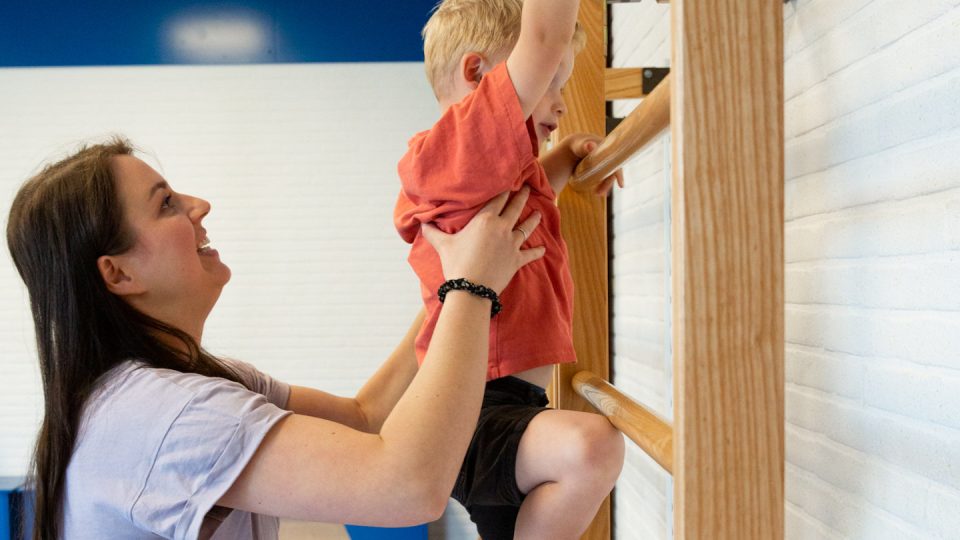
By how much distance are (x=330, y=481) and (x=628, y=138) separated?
572 millimetres

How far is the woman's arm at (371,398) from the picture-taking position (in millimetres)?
1688

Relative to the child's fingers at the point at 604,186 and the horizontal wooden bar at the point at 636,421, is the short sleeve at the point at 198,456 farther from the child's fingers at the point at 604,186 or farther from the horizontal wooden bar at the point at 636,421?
the child's fingers at the point at 604,186

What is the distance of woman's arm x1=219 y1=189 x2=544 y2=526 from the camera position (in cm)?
102

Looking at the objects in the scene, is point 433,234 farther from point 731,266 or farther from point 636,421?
point 731,266

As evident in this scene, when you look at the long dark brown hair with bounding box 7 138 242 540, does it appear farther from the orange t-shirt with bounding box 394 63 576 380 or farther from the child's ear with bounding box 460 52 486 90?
the child's ear with bounding box 460 52 486 90

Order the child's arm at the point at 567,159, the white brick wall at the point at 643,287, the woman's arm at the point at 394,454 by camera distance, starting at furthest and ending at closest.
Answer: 1. the white brick wall at the point at 643,287
2. the child's arm at the point at 567,159
3. the woman's arm at the point at 394,454

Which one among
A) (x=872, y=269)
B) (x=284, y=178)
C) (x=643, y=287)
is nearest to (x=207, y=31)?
(x=284, y=178)

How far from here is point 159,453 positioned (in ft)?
3.63

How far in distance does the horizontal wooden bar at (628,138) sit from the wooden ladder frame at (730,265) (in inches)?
4.3

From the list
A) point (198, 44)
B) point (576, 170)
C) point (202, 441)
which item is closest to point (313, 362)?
point (198, 44)

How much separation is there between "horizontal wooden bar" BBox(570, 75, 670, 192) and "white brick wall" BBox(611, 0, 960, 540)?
0.30 metres

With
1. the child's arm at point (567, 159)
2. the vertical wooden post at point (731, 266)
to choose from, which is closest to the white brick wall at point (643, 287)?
the child's arm at point (567, 159)

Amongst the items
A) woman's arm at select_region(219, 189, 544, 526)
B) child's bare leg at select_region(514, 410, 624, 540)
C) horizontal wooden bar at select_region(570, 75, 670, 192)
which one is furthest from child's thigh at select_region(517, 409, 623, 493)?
horizontal wooden bar at select_region(570, 75, 670, 192)

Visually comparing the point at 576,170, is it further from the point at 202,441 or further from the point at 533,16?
the point at 202,441
